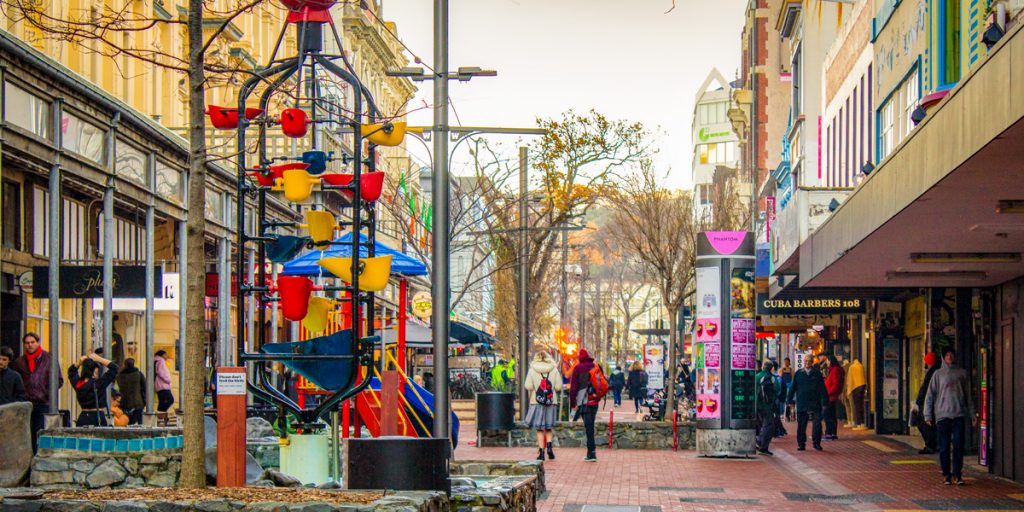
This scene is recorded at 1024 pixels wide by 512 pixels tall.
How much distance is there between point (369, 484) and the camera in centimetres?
1051

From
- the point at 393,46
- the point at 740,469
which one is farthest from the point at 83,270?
the point at 393,46

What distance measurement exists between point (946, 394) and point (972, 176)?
6.26 metres

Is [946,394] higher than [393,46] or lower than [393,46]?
lower

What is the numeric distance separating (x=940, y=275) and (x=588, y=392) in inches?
231

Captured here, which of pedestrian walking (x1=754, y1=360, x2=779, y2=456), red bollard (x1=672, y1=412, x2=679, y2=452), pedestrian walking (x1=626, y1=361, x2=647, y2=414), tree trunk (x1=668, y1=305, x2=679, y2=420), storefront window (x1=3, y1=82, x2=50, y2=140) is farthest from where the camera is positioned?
pedestrian walking (x1=626, y1=361, x2=647, y2=414)

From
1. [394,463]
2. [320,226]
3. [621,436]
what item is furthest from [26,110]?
[621,436]

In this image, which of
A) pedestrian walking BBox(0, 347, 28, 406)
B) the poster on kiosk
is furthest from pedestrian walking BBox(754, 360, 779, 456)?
pedestrian walking BBox(0, 347, 28, 406)

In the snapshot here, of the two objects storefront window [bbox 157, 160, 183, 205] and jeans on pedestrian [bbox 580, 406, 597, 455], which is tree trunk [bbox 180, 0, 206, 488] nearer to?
jeans on pedestrian [bbox 580, 406, 597, 455]

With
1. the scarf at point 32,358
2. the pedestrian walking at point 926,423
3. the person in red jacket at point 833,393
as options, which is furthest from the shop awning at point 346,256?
the person in red jacket at point 833,393

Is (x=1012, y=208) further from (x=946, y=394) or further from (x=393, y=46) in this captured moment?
(x=393, y=46)

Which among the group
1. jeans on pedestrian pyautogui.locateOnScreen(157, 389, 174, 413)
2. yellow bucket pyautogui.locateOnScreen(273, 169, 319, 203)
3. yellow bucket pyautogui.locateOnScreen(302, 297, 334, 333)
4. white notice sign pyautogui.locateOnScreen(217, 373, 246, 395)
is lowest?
jeans on pedestrian pyautogui.locateOnScreen(157, 389, 174, 413)

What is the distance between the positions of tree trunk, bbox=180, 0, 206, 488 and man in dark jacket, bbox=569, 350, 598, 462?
44.0 feet

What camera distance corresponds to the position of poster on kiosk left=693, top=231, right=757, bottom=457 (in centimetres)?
2489

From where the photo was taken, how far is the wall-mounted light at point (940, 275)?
20703 mm
